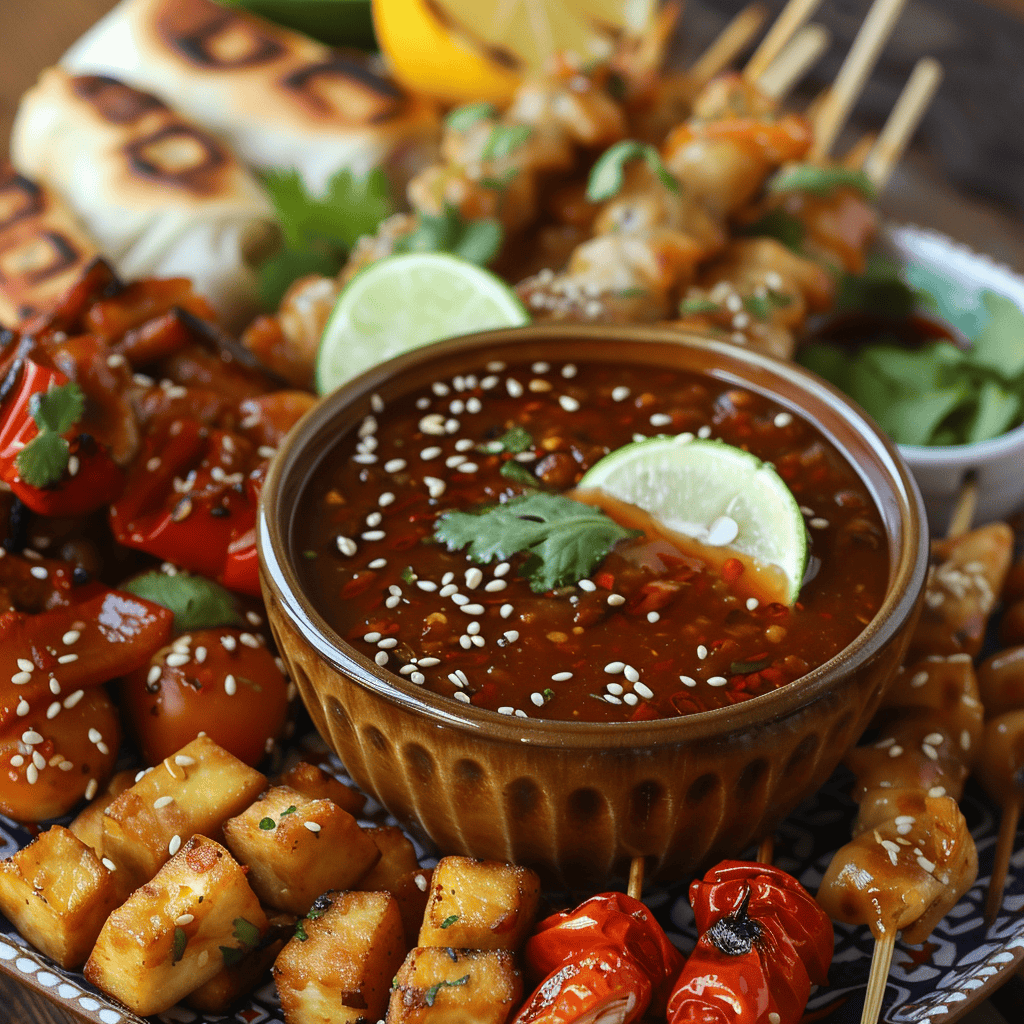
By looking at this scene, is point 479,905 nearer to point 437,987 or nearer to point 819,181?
point 437,987

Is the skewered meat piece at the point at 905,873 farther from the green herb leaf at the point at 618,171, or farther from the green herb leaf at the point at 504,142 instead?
the green herb leaf at the point at 504,142

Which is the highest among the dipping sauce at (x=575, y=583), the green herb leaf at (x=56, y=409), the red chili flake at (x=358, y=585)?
the dipping sauce at (x=575, y=583)

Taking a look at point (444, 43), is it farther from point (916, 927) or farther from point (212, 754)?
point (916, 927)

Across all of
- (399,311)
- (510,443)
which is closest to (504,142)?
(399,311)

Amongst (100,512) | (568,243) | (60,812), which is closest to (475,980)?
(60,812)

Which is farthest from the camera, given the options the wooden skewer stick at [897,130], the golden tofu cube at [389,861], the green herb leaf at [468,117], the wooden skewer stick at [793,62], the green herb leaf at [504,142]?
the wooden skewer stick at [793,62]

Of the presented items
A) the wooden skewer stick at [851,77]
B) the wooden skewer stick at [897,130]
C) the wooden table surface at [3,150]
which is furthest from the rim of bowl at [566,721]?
the wooden skewer stick at [897,130]
